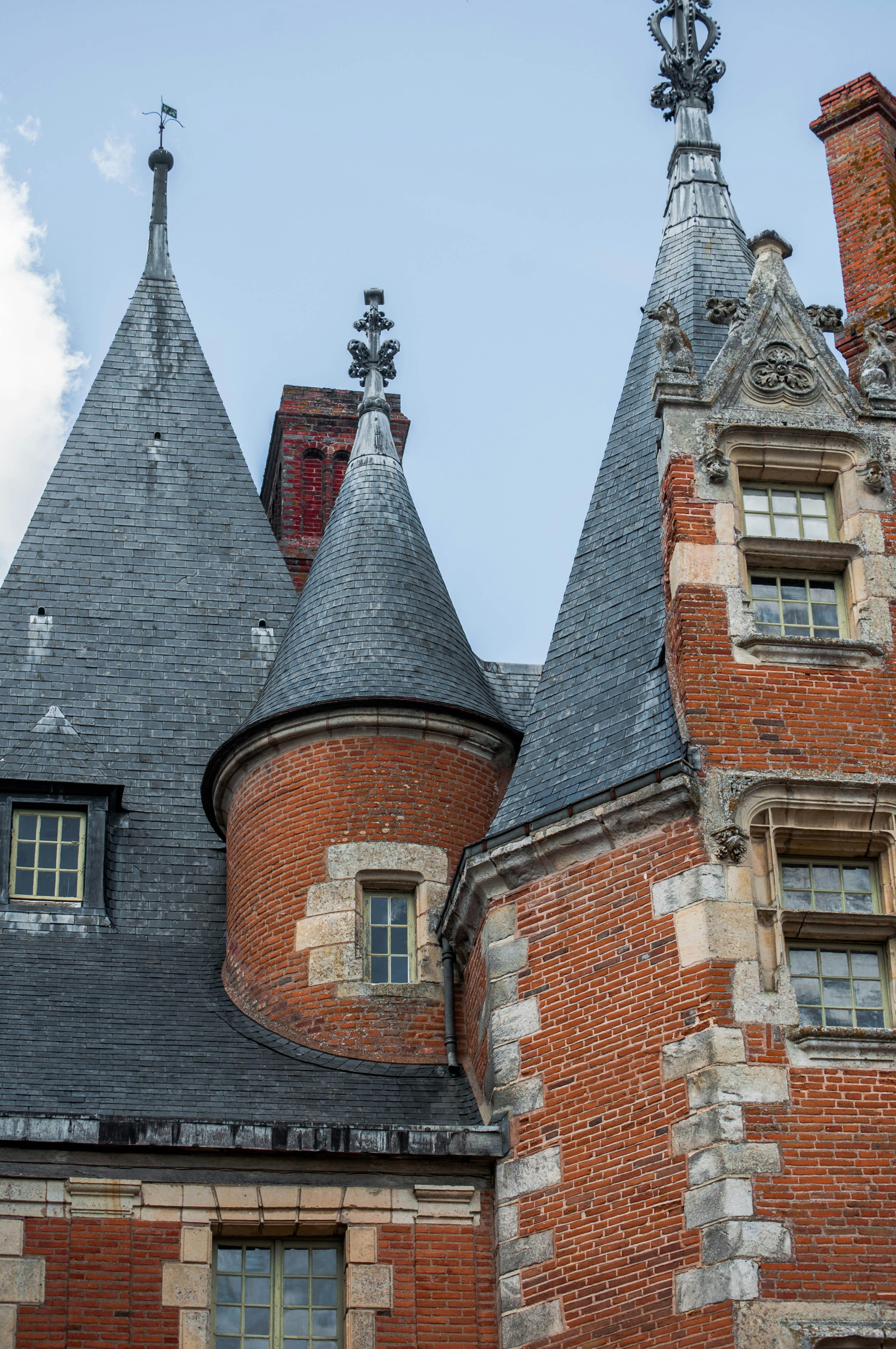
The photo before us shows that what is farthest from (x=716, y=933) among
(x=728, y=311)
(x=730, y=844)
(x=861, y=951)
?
(x=728, y=311)

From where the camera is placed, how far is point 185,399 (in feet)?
79.9

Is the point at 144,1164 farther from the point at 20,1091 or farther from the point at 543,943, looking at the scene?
the point at 543,943

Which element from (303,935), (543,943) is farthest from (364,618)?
(543,943)

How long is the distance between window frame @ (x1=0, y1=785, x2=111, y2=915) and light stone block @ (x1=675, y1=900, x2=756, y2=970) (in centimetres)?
593

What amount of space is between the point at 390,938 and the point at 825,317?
621cm

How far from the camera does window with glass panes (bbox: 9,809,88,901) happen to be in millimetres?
19438

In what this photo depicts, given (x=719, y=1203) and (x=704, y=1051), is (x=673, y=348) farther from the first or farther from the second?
(x=719, y=1203)

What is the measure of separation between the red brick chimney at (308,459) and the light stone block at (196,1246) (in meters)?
10.4

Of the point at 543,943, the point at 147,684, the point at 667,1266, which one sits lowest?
the point at 667,1266

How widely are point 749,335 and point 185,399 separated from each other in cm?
808

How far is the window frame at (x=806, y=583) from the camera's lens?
17.0 metres

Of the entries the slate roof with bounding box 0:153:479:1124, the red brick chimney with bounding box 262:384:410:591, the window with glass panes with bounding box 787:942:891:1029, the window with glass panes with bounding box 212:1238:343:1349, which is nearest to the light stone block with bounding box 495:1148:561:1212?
the slate roof with bounding box 0:153:479:1124

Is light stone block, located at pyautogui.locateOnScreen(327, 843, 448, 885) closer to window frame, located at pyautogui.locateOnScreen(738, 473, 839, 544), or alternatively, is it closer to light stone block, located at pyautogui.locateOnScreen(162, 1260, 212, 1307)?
window frame, located at pyautogui.locateOnScreen(738, 473, 839, 544)

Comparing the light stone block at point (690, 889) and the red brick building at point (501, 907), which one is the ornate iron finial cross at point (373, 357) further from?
the light stone block at point (690, 889)
